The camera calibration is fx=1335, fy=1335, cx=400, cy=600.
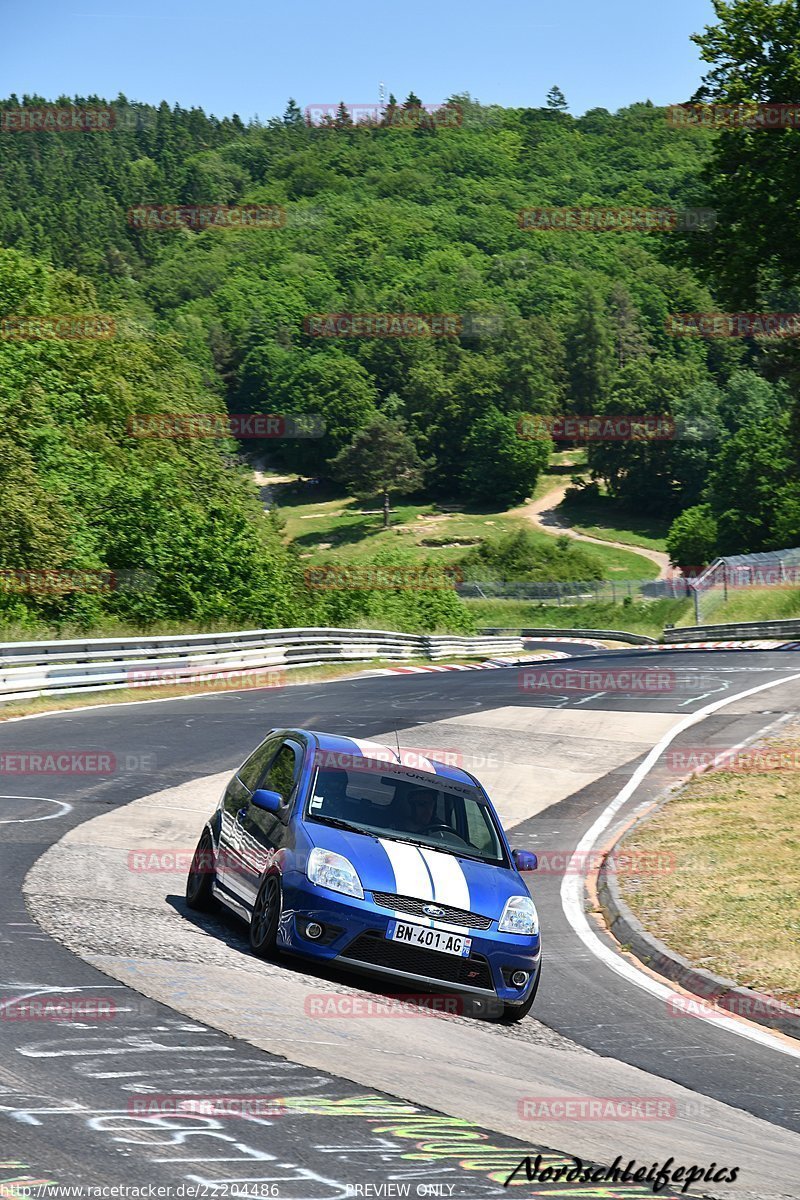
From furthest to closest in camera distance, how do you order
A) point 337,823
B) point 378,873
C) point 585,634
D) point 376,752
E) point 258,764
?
point 585,634 → point 258,764 → point 376,752 → point 337,823 → point 378,873

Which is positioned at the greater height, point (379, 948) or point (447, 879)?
point (447, 879)

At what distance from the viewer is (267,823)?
9.39m

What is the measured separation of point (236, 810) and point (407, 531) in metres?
129

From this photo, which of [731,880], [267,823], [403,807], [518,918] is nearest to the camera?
[518,918]

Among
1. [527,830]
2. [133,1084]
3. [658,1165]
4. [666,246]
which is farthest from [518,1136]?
A: [666,246]

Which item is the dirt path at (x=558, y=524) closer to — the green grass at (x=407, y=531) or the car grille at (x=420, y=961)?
the green grass at (x=407, y=531)

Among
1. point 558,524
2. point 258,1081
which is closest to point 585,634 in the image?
point 258,1081

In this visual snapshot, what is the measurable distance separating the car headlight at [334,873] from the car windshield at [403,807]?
1.65 ft

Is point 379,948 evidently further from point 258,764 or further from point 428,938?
point 258,764

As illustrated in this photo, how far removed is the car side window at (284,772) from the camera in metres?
9.52

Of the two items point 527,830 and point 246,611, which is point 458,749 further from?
point 246,611

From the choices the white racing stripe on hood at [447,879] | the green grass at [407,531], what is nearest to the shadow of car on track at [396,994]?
the white racing stripe on hood at [447,879]

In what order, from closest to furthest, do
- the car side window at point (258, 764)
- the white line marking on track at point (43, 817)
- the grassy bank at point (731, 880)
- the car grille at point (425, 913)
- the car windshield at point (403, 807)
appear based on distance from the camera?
the car grille at point (425, 913) < the car windshield at point (403, 807) < the car side window at point (258, 764) < the grassy bank at point (731, 880) < the white line marking on track at point (43, 817)

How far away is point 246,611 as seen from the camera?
3841cm
